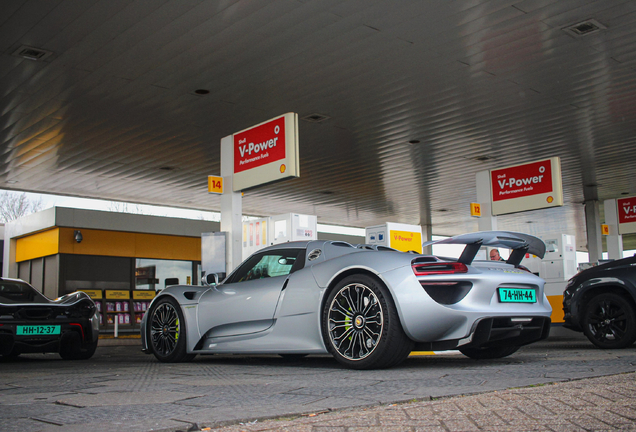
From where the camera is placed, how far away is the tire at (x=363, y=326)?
4598mm

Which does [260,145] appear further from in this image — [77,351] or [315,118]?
[77,351]

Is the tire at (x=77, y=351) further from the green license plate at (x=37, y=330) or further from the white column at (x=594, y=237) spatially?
the white column at (x=594, y=237)

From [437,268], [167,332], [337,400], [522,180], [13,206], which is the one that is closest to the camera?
[337,400]

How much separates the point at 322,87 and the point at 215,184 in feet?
8.70

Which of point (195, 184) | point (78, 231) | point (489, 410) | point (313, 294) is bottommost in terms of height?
point (489, 410)

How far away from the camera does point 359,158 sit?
16.0 metres

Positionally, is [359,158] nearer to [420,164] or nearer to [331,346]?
[420,164]

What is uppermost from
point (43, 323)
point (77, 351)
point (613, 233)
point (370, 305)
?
point (613, 233)

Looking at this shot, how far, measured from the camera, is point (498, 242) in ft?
17.1

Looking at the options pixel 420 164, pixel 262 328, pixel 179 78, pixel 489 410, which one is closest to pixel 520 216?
pixel 420 164

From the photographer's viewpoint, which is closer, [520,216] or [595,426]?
[595,426]

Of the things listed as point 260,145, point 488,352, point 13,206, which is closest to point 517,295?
point 488,352

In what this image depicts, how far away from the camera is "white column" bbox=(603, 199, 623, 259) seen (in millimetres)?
22047

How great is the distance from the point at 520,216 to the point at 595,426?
2573cm
